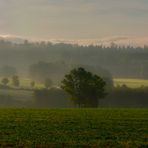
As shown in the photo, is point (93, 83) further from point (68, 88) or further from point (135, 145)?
point (135, 145)

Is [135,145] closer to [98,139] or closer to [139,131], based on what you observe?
[98,139]

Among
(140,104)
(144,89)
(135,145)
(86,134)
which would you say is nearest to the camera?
(135,145)

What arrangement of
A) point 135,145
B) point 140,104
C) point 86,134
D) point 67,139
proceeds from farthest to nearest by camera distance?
point 140,104, point 86,134, point 67,139, point 135,145

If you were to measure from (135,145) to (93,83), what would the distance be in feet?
311

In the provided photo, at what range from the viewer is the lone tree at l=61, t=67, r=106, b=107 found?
12419cm

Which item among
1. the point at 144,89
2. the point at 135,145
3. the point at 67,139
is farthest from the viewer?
the point at 144,89

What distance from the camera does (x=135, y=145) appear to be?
30844 mm

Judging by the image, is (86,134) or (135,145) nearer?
(135,145)

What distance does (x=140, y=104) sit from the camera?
154250 mm

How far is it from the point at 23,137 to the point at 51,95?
132 meters

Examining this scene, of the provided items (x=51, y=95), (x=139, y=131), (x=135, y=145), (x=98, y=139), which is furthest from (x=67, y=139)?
(x=51, y=95)

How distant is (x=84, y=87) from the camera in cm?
12525

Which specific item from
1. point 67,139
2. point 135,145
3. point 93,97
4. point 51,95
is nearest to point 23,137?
point 67,139

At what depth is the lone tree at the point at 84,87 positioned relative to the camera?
124m
